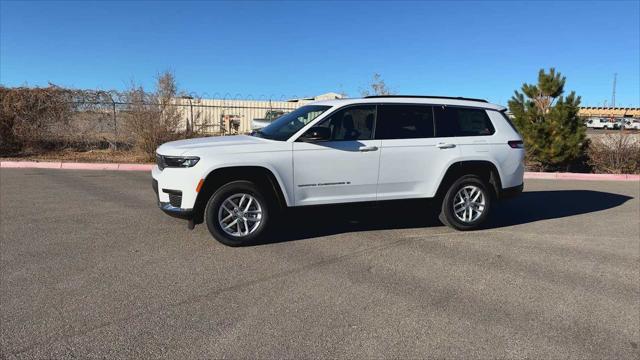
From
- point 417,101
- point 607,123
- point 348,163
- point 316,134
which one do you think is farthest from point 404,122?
point 607,123

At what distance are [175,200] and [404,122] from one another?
3.12m

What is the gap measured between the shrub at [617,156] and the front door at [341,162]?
11.4 metres

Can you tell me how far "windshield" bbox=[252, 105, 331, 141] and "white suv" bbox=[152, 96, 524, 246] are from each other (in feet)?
0.07

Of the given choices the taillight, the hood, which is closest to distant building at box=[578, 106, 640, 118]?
the taillight

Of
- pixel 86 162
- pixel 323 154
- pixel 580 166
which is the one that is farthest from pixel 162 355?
pixel 580 166

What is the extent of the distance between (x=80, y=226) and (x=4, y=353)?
3636 mm

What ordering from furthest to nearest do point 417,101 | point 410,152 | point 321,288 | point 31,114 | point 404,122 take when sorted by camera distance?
point 31,114
point 417,101
point 404,122
point 410,152
point 321,288

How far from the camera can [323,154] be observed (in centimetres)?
594

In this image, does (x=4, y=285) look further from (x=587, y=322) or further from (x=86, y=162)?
(x=86, y=162)

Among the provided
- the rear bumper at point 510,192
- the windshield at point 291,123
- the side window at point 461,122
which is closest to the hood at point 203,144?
the windshield at point 291,123

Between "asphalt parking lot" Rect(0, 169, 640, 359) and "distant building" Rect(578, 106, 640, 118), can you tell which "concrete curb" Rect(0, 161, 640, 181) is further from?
"asphalt parking lot" Rect(0, 169, 640, 359)

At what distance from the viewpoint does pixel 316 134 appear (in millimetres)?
5855

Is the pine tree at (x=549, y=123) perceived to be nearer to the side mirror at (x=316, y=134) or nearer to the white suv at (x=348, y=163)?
the white suv at (x=348, y=163)

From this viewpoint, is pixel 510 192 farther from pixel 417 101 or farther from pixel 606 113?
pixel 606 113
